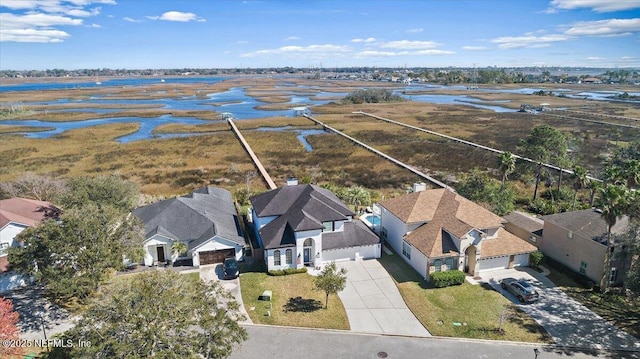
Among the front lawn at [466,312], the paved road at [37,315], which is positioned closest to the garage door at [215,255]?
the paved road at [37,315]

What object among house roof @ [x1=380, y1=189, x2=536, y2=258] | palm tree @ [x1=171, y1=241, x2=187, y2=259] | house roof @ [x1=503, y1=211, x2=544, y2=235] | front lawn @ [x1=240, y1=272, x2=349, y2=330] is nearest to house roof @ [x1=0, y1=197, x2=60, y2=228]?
palm tree @ [x1=171, y1=241, x2=187, y2=259]

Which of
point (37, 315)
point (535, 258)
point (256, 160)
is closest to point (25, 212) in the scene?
point (37, 315)

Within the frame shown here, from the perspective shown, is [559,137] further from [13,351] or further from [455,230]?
[13,351]

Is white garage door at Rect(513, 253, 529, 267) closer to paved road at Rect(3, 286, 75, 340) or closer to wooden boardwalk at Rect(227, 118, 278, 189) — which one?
paved road at Rect(3, 286, 75, 340)

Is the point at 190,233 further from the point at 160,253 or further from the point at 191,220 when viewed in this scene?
the point at 160,253

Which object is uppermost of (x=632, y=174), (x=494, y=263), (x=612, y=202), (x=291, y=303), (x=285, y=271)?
(x=632, y=174)

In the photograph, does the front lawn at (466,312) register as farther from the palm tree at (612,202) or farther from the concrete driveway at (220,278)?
the concrete driveway at (220,278)

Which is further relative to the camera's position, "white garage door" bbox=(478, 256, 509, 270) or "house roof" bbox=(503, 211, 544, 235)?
"house roof" bbox=(503, 211, 544, 235)
